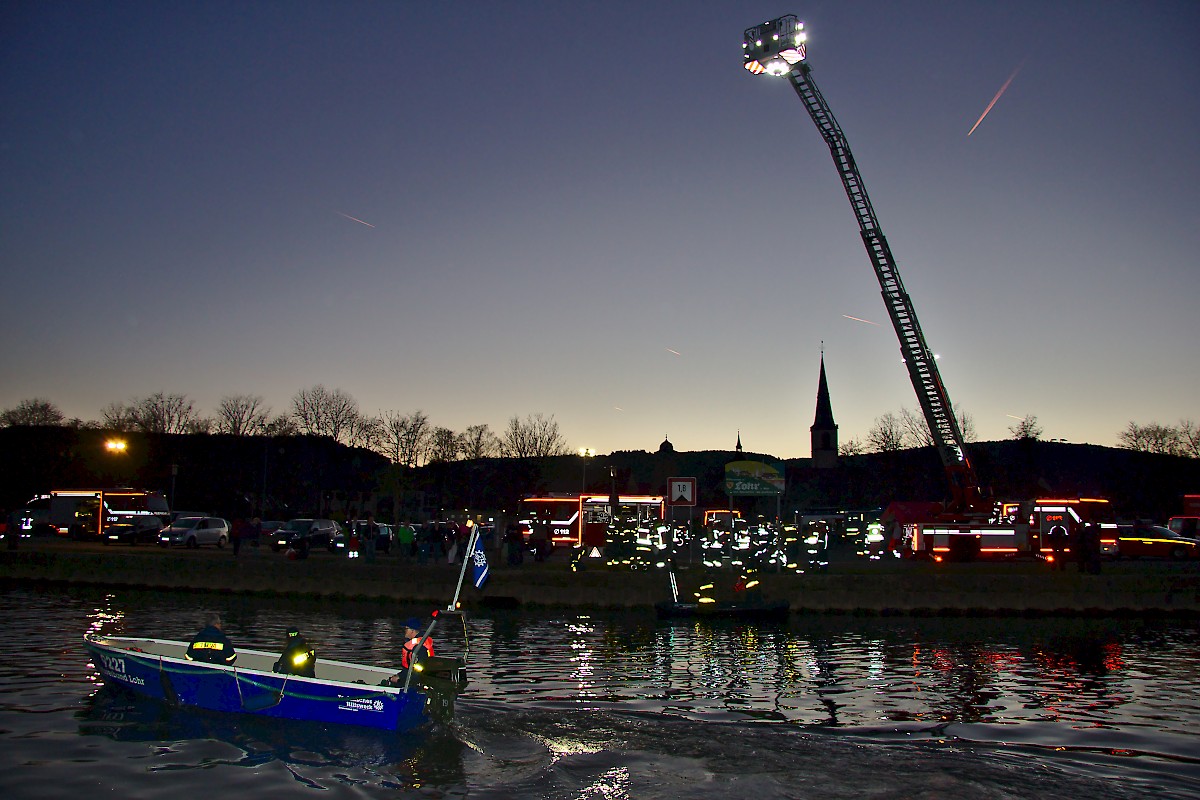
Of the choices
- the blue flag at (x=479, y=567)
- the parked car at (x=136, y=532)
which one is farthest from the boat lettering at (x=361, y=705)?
the parked car at (x=136, y=532)

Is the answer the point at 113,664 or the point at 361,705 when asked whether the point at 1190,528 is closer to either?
the point at 361,705

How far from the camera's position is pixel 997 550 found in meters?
45.6

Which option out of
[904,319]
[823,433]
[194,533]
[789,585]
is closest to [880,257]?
[904,319]

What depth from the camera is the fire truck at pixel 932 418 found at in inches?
1768

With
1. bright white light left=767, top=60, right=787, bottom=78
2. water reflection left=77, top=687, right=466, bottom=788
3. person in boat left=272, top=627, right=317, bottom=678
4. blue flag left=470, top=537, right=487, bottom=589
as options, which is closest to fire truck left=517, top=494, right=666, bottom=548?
bright white light left=767, top=60, right=787, bottom=78

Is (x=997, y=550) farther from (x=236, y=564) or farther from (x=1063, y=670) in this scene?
(x=236, y=564)

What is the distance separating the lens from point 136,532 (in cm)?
5738

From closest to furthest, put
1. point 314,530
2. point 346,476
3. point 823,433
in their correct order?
point 314,530 → point 346,476 → point 823,433

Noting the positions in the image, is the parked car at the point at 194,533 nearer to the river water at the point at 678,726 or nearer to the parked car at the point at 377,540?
the parked car at the point at 377,540

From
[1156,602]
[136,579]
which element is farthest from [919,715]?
[136,579]

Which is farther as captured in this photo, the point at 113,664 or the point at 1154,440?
the point at 1154,440

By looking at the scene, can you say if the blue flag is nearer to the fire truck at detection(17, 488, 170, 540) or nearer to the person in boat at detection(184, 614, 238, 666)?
the person in boat at detection(184, 614, 238, 666)

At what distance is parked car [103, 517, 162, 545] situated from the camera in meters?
57.5

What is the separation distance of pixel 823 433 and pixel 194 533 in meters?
114
